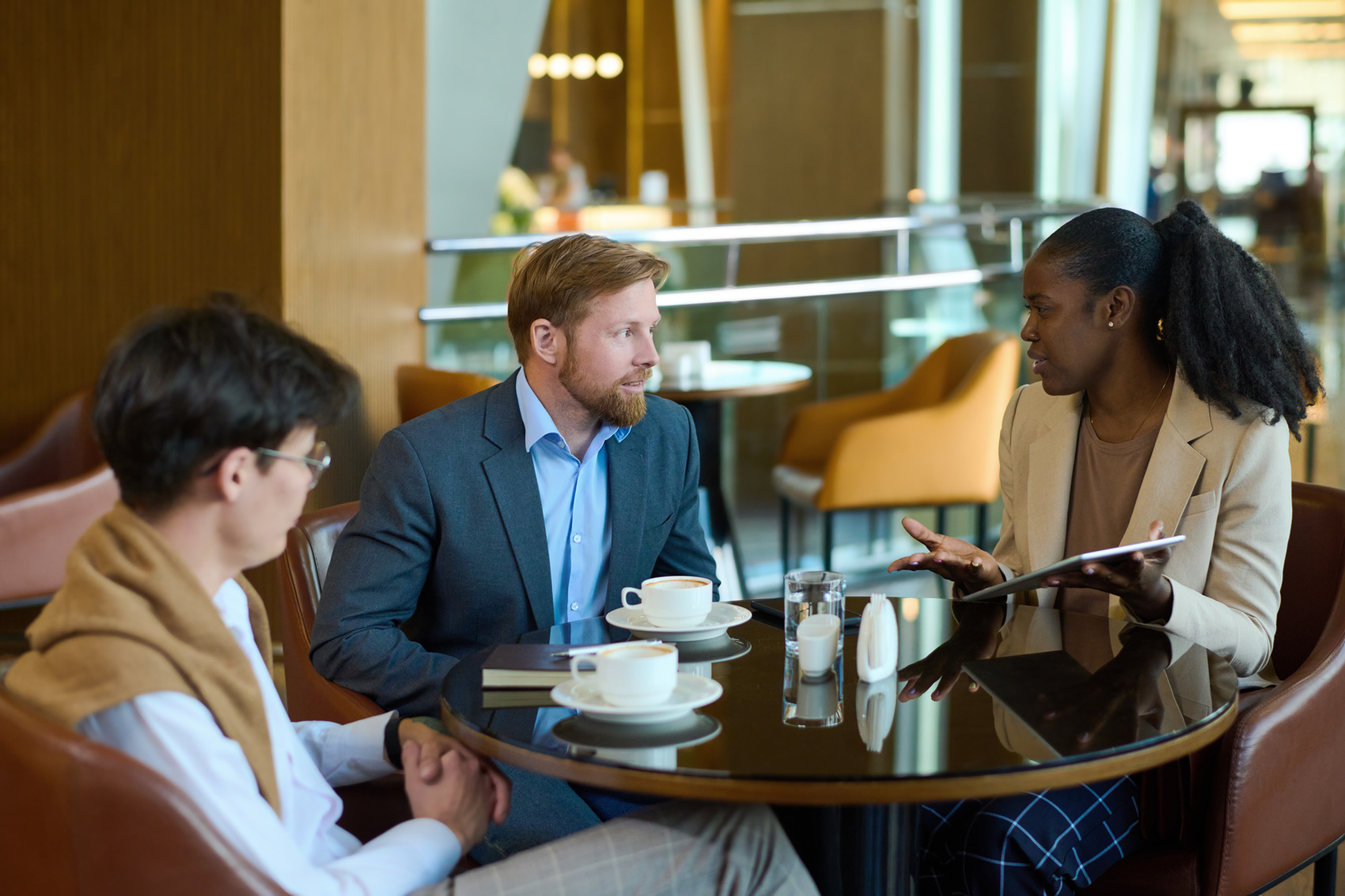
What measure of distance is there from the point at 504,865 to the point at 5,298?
10.3 feet

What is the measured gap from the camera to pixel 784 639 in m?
1.87

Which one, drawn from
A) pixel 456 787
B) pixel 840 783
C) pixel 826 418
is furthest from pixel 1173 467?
pixel 826 418

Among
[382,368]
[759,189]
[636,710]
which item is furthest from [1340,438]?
[636,710]

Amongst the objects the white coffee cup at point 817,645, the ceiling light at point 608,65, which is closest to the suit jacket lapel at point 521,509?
the white coffee cup at point 817,645

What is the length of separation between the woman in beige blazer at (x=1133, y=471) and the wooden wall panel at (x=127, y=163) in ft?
7.07

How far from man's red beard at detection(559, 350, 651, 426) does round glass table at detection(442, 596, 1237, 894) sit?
0.37 m

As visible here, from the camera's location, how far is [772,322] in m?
4.89

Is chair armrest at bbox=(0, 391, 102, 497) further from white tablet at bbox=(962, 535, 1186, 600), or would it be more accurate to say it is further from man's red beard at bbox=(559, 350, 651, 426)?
white tablet at bbox=(962, 535, 1186, 600)

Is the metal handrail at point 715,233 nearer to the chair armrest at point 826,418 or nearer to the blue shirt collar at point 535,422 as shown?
the chair armrest at point 826,418

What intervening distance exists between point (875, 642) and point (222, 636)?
787mm

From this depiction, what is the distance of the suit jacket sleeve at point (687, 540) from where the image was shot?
2.29 meters

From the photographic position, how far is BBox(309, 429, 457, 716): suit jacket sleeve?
1889 mm

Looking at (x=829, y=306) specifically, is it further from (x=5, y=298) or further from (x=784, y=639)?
(x=784, y=639)

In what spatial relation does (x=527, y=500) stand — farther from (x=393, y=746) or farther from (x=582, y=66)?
(x=582, y=66)
